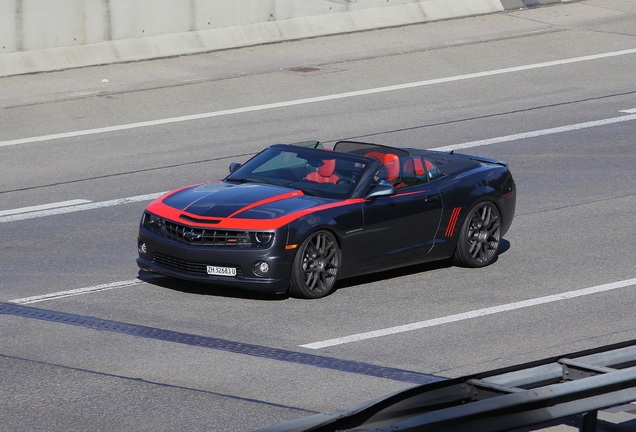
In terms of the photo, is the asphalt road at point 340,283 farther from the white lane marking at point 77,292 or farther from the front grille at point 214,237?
the front grille at point 214,237

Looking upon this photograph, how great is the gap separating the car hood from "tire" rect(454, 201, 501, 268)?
1.77m

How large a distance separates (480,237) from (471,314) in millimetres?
1994

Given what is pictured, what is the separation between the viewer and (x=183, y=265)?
1254 centimetres

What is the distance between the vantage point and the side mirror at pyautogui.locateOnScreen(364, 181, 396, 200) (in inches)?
515

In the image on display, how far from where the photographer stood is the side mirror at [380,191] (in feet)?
42.9

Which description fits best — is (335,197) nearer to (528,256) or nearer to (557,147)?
(528,256)

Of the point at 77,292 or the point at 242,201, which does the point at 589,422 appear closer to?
the point at 242,201

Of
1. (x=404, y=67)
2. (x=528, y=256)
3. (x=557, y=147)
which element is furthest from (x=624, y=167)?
(x=404, y=67)

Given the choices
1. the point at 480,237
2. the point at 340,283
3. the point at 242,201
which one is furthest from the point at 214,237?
the point at 480,237

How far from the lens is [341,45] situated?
25.1 meters

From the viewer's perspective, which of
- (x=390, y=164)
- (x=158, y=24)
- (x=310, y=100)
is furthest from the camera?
(x=158, y=24)

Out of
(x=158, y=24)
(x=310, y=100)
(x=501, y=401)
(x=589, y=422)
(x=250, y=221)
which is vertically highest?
(x=158, y=24)

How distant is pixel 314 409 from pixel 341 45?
16.2 metres

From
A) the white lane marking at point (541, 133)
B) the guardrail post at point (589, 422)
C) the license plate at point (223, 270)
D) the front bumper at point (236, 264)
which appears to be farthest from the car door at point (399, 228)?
the guardrail post at point (589, 422)
